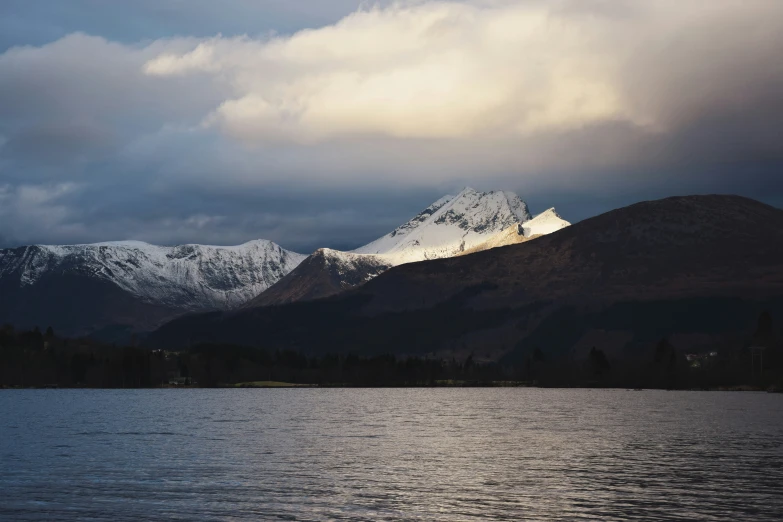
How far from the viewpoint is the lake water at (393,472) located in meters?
77.7

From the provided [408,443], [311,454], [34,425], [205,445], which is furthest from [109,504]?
[34,425]

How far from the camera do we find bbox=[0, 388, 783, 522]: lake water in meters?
77.7

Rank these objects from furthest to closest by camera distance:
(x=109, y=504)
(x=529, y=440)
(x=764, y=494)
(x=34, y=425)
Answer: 1. (x=34, y=425)
2. (x=529, y=440)
3. (x=764, y=494)
4. (x=109, y=504)

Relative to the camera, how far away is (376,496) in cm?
8500

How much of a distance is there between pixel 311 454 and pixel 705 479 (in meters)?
48.4

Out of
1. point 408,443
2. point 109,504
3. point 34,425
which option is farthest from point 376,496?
point 34,425

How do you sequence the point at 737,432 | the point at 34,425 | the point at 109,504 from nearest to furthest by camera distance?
1. the point at 109,504
2. the point at 737,432
3. the point at 34,425

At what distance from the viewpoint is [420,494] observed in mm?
86562

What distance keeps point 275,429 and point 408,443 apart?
36697 millimetres

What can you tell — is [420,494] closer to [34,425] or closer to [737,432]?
[737,432]

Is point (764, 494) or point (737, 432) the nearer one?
point (764, 494)

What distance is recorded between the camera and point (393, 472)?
101750 millimetres

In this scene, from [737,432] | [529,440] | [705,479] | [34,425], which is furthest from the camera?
[34,425]

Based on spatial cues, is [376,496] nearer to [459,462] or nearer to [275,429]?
[459,462]
